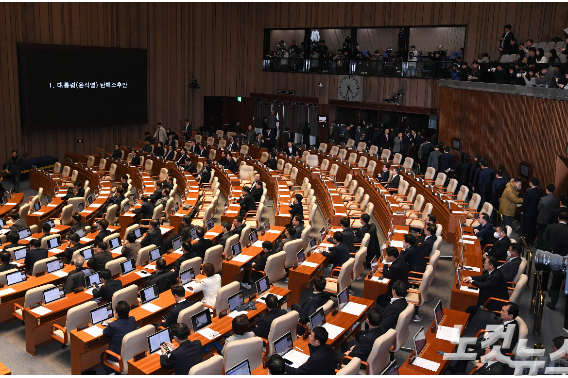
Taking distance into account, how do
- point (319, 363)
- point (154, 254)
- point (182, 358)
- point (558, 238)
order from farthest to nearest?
point (154, 254) < point (558, 238) < point (182, 358) < point (319, 363)

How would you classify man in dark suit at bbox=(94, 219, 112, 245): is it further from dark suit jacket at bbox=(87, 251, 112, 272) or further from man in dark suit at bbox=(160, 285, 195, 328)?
man in dark suit at bbox=(160, 285, 195, 328)

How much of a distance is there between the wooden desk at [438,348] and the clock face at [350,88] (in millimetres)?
16833

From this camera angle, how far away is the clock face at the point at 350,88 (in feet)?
74.9

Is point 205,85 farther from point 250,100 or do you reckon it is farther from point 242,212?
point 242,212

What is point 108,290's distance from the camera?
7.75m

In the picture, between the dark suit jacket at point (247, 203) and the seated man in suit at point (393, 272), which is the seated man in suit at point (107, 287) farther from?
the dark suit jacket at point (247, 203)

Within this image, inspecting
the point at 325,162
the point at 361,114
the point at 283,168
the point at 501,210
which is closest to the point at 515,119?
the point at 501,210

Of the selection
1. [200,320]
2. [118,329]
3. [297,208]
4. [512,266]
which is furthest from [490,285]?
[297,208]

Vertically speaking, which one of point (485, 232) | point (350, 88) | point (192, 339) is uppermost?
point (350, 88)

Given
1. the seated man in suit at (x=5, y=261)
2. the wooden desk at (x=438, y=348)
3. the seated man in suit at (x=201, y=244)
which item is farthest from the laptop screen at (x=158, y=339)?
the seated man in suit at (x=5, y=261)

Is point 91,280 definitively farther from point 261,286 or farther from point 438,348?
point 438,348

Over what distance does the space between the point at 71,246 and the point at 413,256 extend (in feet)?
21.0

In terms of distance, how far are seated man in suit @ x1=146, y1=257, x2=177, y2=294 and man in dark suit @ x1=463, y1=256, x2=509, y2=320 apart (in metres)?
4.58

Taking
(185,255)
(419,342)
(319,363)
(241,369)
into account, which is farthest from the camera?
(185,255)
